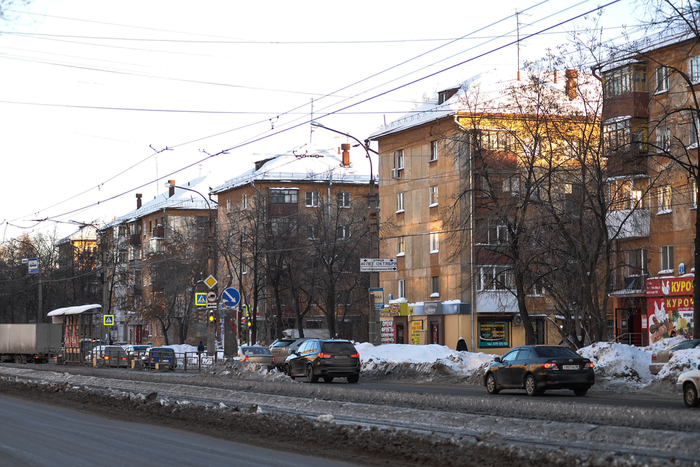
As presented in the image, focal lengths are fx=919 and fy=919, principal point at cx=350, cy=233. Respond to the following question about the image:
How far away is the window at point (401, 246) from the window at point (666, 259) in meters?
18.5

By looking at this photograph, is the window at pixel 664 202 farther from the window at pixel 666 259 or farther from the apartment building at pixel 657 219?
the window at pixel 666 259

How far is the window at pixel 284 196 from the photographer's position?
73062mm

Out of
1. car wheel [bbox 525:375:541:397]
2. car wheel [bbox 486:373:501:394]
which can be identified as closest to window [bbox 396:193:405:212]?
car wheel [bbox 486:373:501:394]

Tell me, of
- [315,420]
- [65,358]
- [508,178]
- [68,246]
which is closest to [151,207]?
[68,246]

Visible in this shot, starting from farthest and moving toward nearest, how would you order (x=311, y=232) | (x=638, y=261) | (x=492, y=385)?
(x=311, y=232) → (x=638, y=261) → (x=492, y=385)

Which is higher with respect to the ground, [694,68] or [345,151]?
[345,151]

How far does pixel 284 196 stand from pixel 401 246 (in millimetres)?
19326

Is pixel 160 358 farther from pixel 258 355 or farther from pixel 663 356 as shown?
pixel 663 356

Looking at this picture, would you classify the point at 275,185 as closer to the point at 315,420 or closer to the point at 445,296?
the point at 445,296

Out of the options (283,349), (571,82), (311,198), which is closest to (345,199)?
(311,198)

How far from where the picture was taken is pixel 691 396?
59.9 feet

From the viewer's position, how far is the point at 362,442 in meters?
12.9

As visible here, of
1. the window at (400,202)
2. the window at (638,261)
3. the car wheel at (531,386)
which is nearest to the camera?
the car wheel at (531,386)

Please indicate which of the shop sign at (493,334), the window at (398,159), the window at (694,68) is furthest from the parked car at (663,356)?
the window at (398,159)
